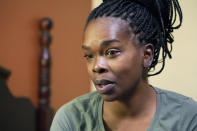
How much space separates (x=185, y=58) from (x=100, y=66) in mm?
1100

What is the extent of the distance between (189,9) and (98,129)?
1119mm

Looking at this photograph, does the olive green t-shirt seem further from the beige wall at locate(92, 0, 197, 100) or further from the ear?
the beige wall at locate(92, 0, 197, 100)

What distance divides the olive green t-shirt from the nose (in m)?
0.19

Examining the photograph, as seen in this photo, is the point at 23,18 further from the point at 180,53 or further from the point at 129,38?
the point at 129,38

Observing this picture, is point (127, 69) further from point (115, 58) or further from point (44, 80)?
point (44, 80)

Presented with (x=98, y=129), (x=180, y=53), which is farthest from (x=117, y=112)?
(x=180, y=53)

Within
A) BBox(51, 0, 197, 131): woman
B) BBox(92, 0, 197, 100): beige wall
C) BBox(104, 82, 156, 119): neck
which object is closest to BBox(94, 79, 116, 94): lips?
BBox(51, 0, 197, 131): woman

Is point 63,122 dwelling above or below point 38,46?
below

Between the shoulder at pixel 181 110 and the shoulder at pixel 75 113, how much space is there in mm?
213

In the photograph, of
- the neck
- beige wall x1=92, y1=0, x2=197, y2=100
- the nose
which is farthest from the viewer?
beige wall x1=92, y1=0, x2=197, y2=100

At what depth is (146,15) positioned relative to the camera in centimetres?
98

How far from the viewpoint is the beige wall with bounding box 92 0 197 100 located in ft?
6.11

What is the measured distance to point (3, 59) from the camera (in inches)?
73.0

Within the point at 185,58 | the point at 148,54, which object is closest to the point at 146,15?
the point at 148,54
